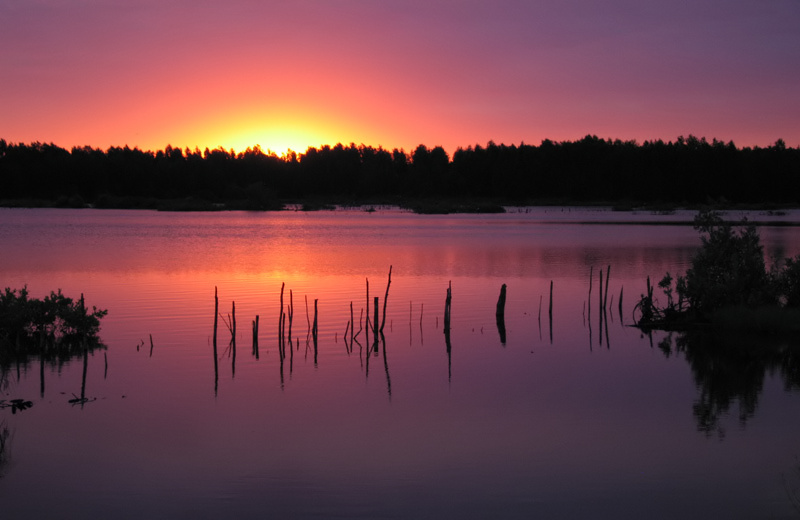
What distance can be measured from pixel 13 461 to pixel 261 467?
3.09 metres

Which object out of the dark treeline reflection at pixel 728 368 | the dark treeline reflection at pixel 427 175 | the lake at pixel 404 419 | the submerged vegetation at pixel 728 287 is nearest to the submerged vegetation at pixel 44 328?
the lake at pixel 404 419

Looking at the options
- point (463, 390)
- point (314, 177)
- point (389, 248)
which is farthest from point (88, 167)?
point (463, 390)

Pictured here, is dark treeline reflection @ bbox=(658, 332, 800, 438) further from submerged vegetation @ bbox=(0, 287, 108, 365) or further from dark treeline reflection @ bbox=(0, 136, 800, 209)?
dark treeline reflection @ bbox=(0, 136, 800, 209)

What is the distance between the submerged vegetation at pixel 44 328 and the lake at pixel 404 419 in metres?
0.59

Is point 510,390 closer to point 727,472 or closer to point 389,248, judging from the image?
point 727,472

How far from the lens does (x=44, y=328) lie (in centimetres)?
1633

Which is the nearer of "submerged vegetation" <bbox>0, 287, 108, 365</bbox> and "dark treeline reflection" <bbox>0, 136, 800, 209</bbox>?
"submerged vegetation" <bbox>0, 287, 108, 365</bbox>

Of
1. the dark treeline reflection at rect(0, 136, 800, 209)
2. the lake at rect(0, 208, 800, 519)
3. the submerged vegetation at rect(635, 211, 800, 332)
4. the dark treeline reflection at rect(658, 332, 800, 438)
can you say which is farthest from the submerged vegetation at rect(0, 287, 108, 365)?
A: the dark treeline reflection at rect(0, 136, 800, 209)

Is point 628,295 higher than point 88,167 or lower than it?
lower

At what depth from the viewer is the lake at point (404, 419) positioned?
9000 mm

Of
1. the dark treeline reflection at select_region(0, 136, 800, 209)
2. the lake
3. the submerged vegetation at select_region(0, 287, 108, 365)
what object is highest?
the dark treeline reflection at select_region(0, 136, 800, 209)

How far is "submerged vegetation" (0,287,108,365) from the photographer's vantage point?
1557 centimetres

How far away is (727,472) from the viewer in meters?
9.89

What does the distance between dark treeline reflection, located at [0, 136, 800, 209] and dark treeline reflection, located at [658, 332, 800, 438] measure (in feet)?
364
